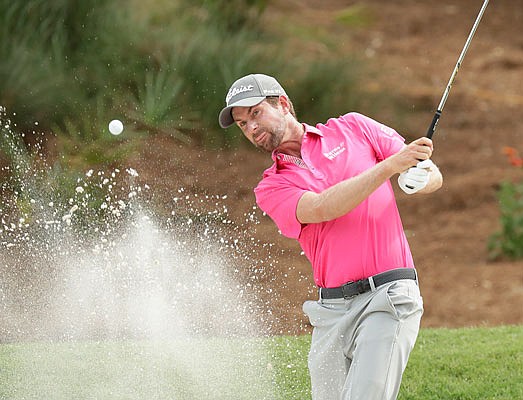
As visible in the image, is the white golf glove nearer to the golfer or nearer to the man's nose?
the golfer

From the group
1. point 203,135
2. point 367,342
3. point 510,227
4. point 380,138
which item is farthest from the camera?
point 203,135

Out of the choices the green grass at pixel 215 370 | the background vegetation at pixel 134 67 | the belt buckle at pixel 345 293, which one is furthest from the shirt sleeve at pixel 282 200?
the background vegetation at pixel 134 67

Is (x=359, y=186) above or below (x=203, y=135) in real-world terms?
above

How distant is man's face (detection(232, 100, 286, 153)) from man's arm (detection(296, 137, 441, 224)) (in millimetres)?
257

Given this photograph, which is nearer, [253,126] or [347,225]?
[347,225]

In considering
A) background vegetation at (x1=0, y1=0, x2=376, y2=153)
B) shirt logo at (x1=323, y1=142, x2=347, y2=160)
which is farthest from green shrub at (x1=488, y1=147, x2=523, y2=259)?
shirt logo at (x1=323, y1=142, x2=347, y2=160)

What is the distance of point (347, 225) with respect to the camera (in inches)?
111

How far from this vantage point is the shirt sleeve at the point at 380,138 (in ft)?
9.73

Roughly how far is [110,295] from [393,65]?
5.38m

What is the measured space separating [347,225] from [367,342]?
345mm

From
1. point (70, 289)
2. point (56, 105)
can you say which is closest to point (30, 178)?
point (56, 105)

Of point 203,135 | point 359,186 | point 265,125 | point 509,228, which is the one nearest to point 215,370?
point 265,125

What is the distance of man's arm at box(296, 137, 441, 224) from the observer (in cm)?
260

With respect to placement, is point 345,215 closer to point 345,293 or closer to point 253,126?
point 345,293
